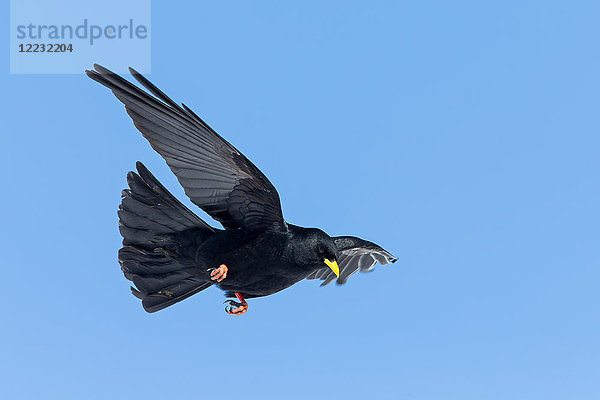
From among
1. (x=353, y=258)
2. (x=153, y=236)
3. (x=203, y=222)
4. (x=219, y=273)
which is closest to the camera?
(x=219, y=273)

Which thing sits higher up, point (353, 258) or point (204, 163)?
point (204, 163)

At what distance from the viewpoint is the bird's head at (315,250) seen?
366 inches

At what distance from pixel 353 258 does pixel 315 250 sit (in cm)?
280

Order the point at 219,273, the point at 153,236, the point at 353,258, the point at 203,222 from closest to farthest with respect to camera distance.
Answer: the point at 219,273 < the point at 203,222 < the point at 153,236 < the point at 353,258

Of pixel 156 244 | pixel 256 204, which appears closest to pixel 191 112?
pixel 256 204

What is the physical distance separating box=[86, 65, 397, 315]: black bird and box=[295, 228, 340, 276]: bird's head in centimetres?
1

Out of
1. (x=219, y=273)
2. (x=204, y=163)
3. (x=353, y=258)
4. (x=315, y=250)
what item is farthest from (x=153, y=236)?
(x=353, y=258)

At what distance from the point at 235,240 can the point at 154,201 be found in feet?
4.46

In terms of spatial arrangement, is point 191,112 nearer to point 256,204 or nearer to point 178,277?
point 256,204

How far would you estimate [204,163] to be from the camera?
9289mm

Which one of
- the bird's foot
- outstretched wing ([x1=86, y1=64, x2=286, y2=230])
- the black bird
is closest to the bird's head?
the black bird

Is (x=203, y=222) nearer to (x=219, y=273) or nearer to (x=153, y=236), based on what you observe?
(x=153, y=236)

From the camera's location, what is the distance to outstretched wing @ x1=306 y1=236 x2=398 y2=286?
1068 cm

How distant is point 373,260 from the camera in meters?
12.1
